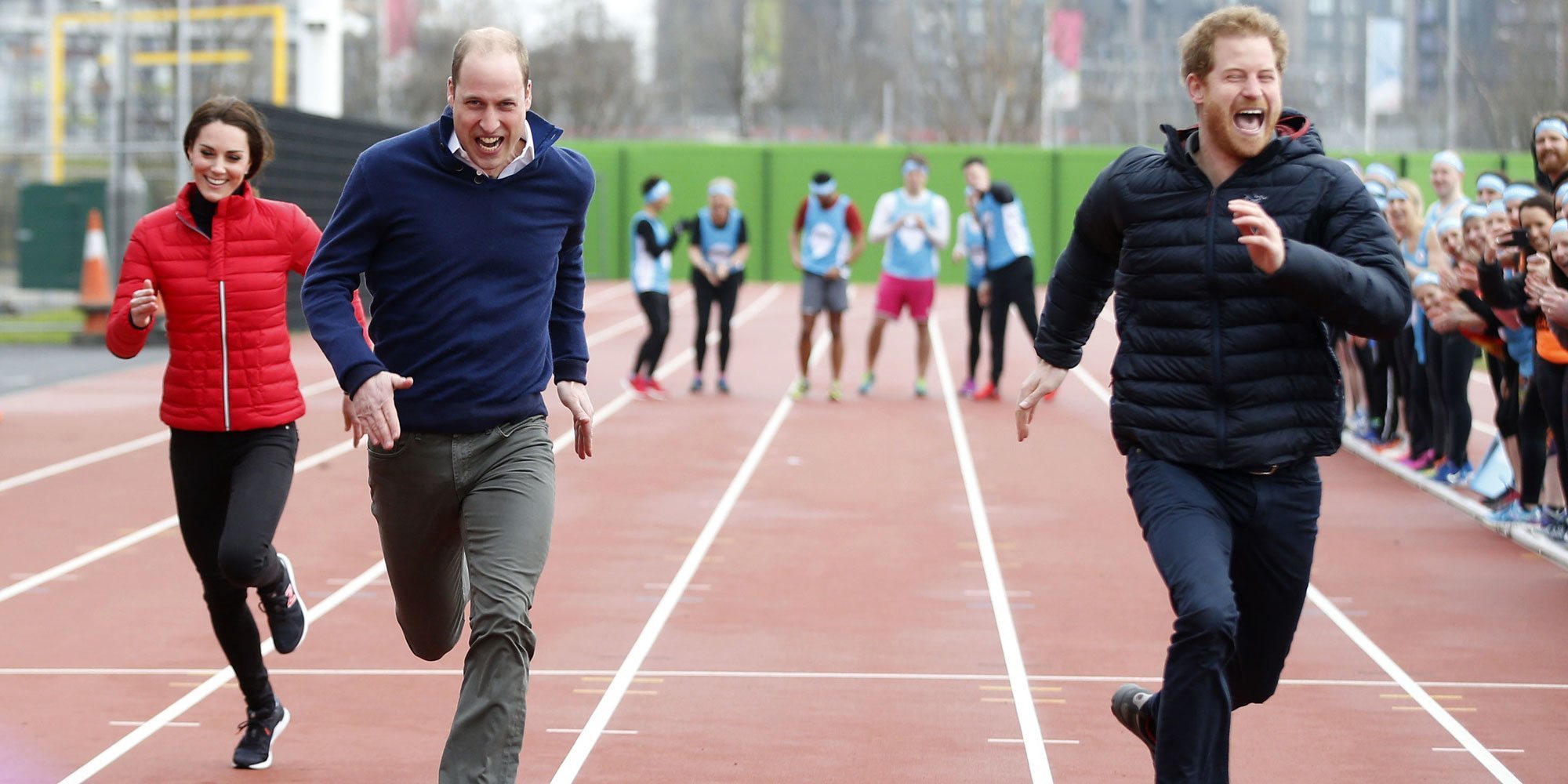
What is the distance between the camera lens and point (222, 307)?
5996 mm

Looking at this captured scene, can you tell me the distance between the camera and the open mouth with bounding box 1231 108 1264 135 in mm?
4523


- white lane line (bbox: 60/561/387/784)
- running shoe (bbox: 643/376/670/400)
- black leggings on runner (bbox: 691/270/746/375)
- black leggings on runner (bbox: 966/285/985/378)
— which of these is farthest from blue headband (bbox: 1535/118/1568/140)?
running shoe (bbox: 643/376/670/400)

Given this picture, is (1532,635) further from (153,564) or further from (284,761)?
(153,564)

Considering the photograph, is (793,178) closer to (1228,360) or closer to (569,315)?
(569,315)

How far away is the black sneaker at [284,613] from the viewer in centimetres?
602

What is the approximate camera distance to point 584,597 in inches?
337

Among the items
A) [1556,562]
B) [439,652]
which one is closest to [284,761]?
[439,652]

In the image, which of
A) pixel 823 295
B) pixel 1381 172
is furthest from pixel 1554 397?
pixel 823 295

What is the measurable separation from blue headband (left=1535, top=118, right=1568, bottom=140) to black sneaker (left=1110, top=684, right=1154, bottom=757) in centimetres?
577

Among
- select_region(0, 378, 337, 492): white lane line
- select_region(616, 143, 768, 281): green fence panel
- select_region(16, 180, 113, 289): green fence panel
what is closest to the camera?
select_region(0, 378, 337, 492): white lane line

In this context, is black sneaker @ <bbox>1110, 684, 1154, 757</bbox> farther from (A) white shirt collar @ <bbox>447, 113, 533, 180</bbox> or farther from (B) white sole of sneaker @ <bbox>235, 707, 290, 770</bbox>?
(B) white sole of sneaker @ <bbox>235, 707, 290, 770</bbox>

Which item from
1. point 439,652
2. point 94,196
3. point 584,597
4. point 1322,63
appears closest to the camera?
point 439,652

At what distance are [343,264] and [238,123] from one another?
150 centimetres

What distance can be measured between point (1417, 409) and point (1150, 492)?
28.9ft
